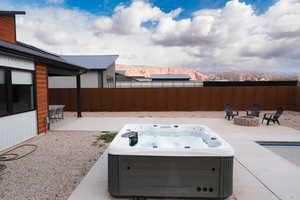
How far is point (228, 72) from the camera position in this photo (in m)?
82.9

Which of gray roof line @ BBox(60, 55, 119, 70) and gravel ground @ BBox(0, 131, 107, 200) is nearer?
gravel ground @ BBox(0, 131, 107, 200)

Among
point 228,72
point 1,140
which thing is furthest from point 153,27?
point 228,72

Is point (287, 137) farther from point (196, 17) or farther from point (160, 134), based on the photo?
point (196, 17)

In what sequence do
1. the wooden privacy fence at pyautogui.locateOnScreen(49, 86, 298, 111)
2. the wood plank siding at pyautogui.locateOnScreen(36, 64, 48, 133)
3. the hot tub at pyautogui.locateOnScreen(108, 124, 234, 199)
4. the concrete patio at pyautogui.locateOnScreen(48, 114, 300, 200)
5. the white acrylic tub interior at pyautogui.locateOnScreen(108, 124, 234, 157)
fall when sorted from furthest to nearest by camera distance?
the wooden privacy fence at pyautogui.locateOnScreen(49, 86, 298, 111)
the wood plank siding at pyautogui.locateOnScreen(36, 64, 48, 133)
the white acrylic tub interior at pyautogui.locateOnScreen(108, 124, 234, 157)
the concrete patio at pyautogui.locateOnScreen(48, 114, 300, 200)
the hot tub at pyautogui.locateOnScreen(108, 124, 234, 199)

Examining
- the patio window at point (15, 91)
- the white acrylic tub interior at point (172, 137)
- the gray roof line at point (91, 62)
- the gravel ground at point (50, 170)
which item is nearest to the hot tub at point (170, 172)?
the white acrylic tub interior at point (172, 137)

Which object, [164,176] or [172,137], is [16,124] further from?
[164,176]

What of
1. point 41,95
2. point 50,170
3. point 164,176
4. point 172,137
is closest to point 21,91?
point 41,95

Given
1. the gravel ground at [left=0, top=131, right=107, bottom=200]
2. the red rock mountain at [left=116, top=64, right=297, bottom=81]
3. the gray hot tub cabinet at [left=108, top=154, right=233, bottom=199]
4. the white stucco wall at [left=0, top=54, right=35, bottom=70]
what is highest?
the red rock mountain at [left=116, top=64, right=297, bottom=81]

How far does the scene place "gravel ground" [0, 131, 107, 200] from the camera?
2.52 meters

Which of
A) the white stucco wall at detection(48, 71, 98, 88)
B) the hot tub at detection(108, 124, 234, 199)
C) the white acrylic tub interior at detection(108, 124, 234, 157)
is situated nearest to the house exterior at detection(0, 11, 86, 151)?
the white acrylic tub interior at detection(108, 124, 234, 157)

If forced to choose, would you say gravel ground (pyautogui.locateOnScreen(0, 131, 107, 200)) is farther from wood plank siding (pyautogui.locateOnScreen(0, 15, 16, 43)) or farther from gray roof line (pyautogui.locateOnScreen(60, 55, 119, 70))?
gray roof line (pyautogui.locateOnScreen(60, 55, 119, 70))

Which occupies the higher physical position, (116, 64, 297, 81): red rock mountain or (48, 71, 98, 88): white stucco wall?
(116, 64, 297, 81): red rock mountain

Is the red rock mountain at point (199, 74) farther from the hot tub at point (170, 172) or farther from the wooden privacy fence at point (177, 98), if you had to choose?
the hot tub at point (170, 172)

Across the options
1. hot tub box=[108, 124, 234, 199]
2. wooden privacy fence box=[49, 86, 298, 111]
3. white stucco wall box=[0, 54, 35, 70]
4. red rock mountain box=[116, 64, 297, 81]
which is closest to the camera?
hot tub box=[108, 124, 234, 199]
